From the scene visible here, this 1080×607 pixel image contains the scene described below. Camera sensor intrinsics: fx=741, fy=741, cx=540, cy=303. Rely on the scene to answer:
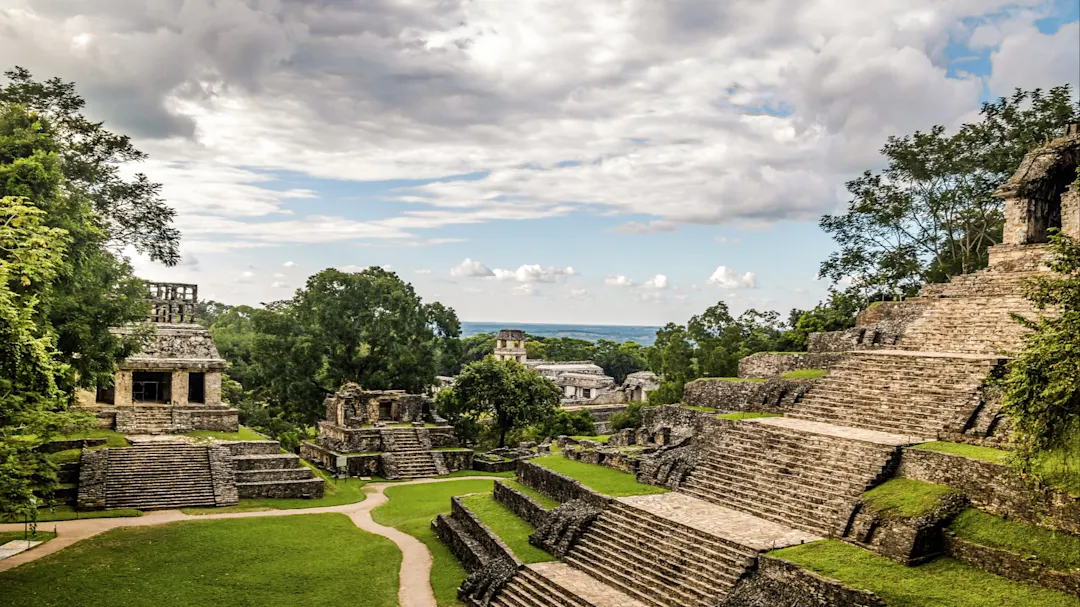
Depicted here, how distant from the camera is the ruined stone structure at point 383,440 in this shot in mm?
30797

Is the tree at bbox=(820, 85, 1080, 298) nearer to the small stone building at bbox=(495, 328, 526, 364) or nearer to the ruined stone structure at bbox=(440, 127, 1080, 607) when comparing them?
the ruined stone structure at bbox=(440, 127, 1080, 607)

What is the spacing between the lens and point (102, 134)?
2873 centimetres

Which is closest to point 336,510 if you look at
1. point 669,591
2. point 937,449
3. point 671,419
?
point 671,419

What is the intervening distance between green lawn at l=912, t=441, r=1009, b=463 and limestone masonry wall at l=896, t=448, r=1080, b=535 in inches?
8.0

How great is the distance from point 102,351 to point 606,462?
15536mm

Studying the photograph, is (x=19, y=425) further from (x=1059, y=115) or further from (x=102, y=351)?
(x=1059, y=115)

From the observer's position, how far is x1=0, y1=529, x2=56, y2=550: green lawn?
59.3 feet

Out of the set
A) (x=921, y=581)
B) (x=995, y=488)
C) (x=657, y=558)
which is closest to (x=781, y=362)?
(x=657, y=558)

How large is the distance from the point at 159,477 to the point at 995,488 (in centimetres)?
2286

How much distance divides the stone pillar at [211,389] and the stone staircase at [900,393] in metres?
22.9

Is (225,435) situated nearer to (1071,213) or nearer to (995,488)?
(995,488)

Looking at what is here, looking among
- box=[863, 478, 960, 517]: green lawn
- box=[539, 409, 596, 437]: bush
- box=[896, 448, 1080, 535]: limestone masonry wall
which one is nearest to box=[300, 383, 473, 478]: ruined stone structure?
box=[539, 409, 596, 437]: bush

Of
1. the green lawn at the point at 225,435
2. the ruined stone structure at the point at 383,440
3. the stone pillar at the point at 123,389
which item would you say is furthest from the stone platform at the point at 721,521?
the stone pillar at the point at 123,389

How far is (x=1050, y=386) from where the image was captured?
952 cm
